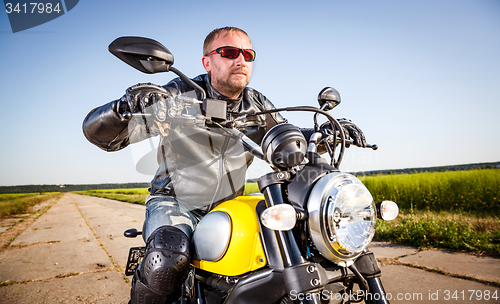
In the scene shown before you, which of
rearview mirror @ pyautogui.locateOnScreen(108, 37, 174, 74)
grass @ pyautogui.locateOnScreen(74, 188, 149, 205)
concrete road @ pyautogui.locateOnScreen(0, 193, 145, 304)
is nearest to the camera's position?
rearview mirror @ pyautogui.locateOnScreen(108, 37, 174, 74)

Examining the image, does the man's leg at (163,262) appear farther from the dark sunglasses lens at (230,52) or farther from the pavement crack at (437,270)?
the pavement crack at (437,270)

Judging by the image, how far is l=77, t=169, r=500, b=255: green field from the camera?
3.53 m

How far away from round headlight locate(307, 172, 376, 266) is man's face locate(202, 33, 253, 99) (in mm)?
954

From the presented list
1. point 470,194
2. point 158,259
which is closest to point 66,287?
point 158,259

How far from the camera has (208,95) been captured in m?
1.84

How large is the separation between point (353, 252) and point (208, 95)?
1.32 meters

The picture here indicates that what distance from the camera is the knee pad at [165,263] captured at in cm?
117

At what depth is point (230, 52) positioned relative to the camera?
1.49 m

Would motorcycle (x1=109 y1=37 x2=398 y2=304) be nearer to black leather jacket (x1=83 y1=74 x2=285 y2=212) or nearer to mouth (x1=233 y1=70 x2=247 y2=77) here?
black leather jacket (x1=83 y1=74 x2=285 y2=212)

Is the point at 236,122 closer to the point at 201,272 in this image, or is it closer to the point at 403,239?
the point at 201,272

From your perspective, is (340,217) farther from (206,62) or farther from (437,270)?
(437,270)

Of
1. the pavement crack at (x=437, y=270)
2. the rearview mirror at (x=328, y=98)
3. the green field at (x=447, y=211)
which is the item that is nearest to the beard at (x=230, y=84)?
the rearview mirror at (x=328, y=98)

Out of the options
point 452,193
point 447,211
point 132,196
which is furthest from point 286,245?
point 132,196

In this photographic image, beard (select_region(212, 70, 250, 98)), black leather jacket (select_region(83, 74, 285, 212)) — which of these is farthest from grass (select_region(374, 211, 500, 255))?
beard (select_region(212, 70, 250, 98))
